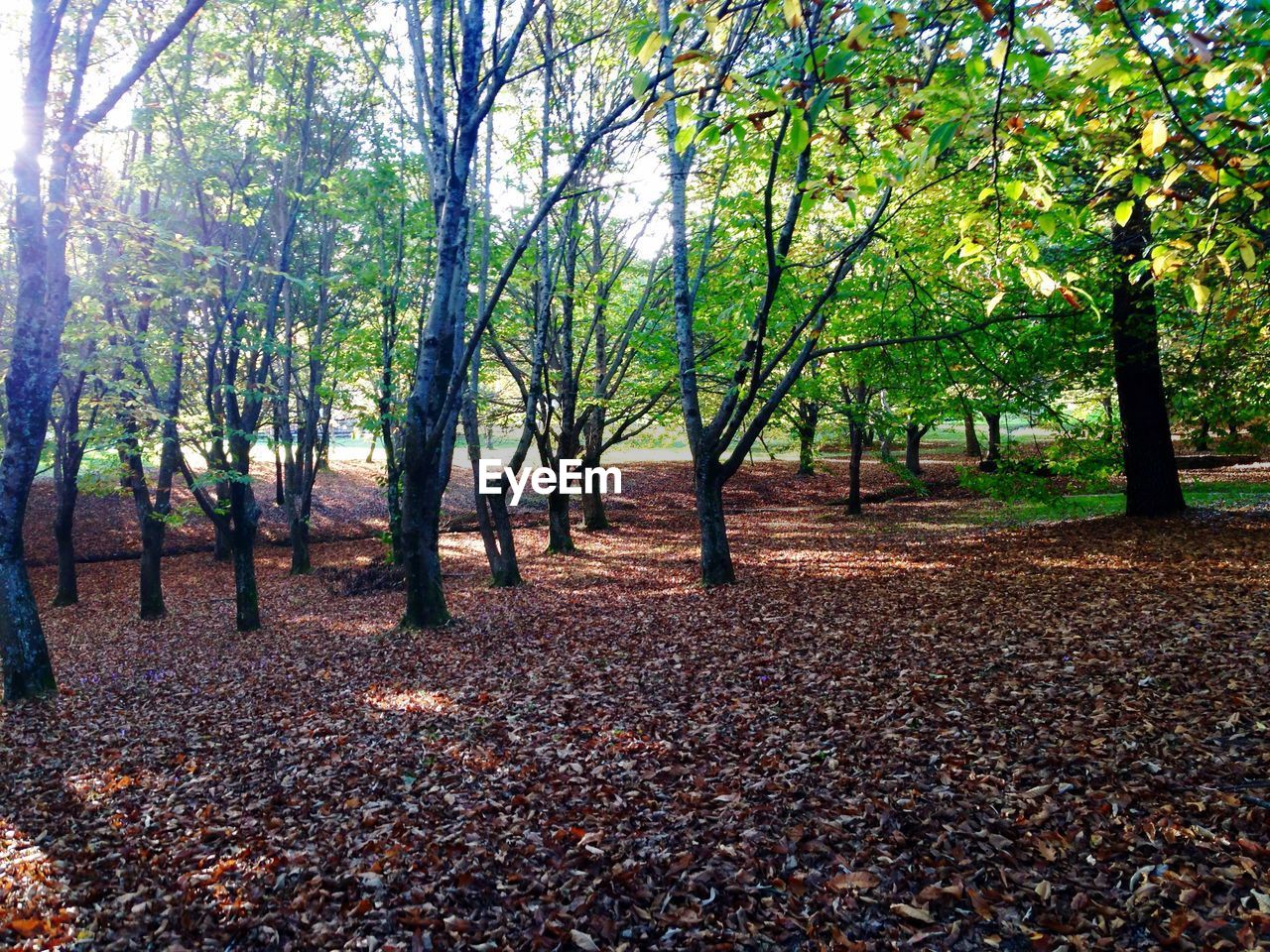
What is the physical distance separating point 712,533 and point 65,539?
1384 cm

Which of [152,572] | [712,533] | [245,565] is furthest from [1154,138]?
[152,572]

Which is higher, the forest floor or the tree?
the tree

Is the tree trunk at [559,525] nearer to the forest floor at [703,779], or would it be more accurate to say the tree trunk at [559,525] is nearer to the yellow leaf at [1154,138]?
the forest floor at [703,779]

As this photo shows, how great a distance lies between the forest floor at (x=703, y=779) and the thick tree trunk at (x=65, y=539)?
672 centimetres

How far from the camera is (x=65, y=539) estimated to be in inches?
603

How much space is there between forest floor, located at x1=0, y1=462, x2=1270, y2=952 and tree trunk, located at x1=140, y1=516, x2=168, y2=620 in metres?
3.75

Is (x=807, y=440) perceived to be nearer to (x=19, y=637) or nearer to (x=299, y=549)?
(x=299, y=549)

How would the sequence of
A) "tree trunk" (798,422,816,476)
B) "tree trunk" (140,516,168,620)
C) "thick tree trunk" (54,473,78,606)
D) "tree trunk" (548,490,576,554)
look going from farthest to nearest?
1. "tree trunk" (798,422,816,476)
2. "tree trunk" (548,490,576,554)
3. "thick tree trunk" (54,473,78,606)
4. "tree trunk" (140,516,168,620)

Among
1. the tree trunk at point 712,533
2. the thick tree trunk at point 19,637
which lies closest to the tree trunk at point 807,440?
the tree trunk at point 712,533

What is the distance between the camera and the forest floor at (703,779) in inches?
136

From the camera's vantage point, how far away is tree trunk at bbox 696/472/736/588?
11.0 metres

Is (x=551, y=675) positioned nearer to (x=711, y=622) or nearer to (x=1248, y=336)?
(x=711, y=622)

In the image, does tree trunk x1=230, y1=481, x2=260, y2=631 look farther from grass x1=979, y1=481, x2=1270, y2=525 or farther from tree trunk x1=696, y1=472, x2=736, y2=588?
grass x1=979, y1=481, x2=1270, y2=525

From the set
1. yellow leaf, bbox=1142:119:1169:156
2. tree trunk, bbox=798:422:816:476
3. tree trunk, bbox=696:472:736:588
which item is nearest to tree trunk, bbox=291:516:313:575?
tree trunk, bbox=696:472:736:588
